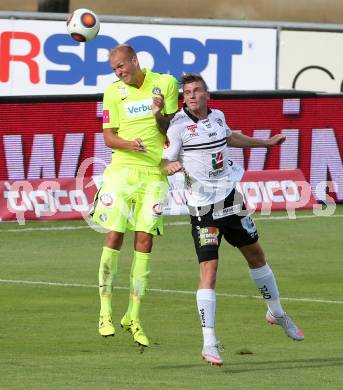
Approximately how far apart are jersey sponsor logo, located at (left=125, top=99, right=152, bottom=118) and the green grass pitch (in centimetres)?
200

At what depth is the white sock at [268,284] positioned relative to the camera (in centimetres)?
1254

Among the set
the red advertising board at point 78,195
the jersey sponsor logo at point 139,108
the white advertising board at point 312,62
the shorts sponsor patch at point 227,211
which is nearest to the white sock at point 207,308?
the shorts sponsor patch at point 227,211

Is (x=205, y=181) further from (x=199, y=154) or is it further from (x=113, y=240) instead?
(x=113, y=240)

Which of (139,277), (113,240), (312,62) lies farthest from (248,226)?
(312,62)

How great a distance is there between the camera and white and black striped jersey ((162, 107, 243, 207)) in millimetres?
12031

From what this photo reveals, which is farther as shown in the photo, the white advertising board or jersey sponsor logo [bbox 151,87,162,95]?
the white advertising board

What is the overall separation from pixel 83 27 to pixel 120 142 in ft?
8.78

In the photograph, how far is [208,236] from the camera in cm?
1195

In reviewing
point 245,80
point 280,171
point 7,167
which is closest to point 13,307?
point 7,167

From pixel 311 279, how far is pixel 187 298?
7.67ft

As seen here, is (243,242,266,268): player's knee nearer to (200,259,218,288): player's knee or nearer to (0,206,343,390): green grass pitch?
(200,259,218,288): player's knee

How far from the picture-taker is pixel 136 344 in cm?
1285

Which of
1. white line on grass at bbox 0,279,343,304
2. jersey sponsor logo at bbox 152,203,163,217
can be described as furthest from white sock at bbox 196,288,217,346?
white line on grass at bbox 0,279,343,304

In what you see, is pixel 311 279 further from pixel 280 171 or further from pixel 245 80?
pixel 245 80
